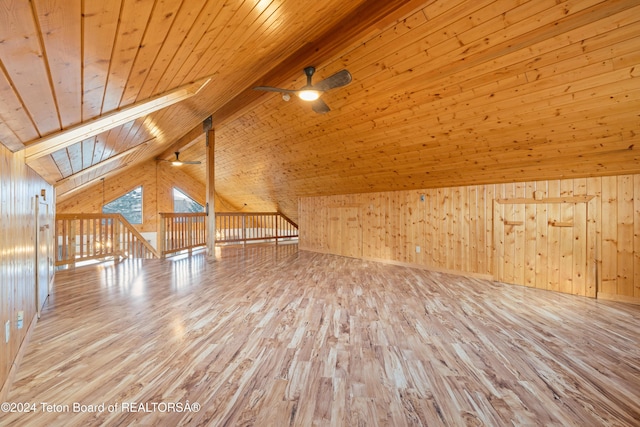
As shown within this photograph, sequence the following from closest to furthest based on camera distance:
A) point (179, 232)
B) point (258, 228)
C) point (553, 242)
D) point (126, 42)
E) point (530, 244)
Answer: point (126, 42), point (553, 242), point (530, 244), point (179, 232), point (258, 228)

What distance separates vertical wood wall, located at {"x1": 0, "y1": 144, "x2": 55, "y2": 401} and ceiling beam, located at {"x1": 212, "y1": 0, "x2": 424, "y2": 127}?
300 cm

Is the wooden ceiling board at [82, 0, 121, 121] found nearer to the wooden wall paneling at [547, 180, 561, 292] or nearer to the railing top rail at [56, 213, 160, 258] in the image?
the railing top rail at [56, 213, 160, 258]

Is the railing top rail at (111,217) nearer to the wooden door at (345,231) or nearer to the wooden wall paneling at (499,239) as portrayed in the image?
the wooden door at (345,231)

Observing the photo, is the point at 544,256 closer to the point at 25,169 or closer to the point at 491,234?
the point at 491,234

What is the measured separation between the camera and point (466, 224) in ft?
17.3

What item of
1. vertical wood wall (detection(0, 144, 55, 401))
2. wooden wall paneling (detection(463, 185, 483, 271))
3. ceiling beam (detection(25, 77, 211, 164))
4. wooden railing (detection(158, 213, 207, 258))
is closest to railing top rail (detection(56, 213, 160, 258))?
wooden railing (detection(158, 213, 207, 258))

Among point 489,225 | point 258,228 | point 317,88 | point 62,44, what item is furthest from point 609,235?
point 258,228

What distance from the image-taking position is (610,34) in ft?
8.19

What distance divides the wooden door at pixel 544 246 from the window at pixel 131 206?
11142 mm

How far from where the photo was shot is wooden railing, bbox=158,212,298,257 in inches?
277

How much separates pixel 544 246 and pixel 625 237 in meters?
0.88

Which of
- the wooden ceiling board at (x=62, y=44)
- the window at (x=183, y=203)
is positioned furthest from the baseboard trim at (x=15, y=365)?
the window at (x=183, y=203)

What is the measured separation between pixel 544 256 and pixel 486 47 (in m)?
3.30

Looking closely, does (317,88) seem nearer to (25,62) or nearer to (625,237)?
(25,62)
